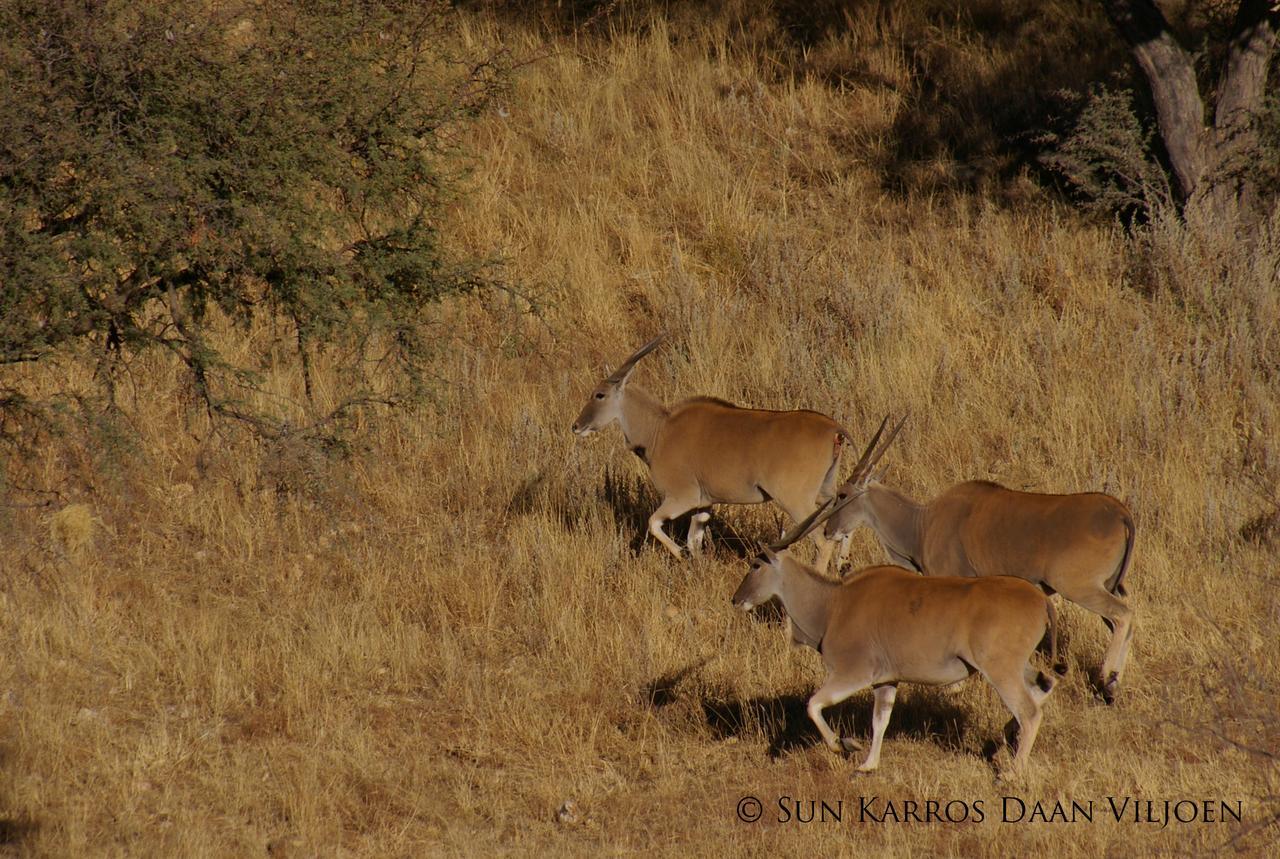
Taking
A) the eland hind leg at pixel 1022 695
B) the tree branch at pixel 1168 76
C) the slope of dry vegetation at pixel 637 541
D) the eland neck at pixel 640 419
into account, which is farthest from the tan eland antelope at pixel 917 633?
the tree branch at pixel 1168 76

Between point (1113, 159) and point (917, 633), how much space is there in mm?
7668

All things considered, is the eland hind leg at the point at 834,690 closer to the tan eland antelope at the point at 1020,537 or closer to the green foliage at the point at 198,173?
the tan eland antelope at the point at 1020,537

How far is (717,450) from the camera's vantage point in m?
9.51

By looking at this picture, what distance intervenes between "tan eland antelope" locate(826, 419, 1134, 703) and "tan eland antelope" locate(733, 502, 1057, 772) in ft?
2.55

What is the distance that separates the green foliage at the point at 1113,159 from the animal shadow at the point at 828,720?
629cm

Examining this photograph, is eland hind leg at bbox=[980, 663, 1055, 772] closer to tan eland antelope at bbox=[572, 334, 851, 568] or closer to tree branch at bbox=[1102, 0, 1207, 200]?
tan eland antelope at bbox=[572, 334, 851, 568]

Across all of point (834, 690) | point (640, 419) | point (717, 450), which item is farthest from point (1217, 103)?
point (834, 690)

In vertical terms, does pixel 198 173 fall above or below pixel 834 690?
above

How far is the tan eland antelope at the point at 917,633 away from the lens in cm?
685

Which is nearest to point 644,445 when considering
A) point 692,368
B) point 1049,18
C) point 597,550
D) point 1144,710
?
point 597,550

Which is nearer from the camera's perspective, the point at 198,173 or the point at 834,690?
the point at 834,690

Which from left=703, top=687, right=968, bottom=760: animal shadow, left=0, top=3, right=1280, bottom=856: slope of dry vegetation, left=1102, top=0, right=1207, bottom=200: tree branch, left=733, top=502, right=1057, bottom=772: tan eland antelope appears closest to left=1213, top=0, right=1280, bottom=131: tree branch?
left=1102, top=0, right=1207, bottom=200: tree branch

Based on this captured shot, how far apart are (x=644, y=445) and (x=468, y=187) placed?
5109 mm

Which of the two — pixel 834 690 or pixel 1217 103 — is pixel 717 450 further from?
pixel 1217 103
